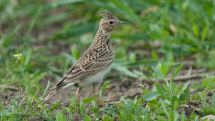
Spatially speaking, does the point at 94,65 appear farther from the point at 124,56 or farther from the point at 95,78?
the point at 124,56

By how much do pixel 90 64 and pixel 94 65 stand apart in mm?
51

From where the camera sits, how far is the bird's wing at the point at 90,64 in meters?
7.69

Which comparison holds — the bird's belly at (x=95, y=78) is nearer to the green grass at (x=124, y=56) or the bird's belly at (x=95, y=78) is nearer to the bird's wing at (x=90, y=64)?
the bird's wing at (x=90, y=64)

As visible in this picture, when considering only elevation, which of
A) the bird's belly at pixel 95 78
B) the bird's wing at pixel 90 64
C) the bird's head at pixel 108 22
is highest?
the bird's head at pixel 108 22

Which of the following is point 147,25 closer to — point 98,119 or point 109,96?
point 109,96

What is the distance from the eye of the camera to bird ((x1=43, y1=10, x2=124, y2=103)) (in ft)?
24.9

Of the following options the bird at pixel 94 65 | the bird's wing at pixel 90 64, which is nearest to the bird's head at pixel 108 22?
the bird at pixel 94 65

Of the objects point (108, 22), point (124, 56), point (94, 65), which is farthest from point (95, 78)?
point (124, 56)

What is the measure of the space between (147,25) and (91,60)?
2368 millimetres

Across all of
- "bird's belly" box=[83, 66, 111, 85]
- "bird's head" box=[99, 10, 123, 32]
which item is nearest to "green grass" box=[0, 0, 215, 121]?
"bird's belly" box=[83, 66, 111, 85]

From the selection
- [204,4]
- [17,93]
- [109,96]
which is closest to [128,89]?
[109,96]

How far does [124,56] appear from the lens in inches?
383

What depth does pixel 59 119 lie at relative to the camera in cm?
648

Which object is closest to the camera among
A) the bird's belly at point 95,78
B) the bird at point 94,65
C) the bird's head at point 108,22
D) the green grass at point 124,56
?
the green grass at point 124,56
